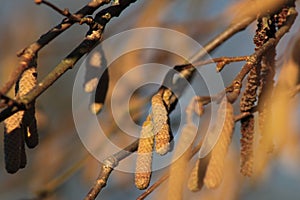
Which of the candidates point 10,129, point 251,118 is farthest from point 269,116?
point 10,129

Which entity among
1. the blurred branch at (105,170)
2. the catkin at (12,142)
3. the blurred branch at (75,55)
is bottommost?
the blurred branch at (105,170)

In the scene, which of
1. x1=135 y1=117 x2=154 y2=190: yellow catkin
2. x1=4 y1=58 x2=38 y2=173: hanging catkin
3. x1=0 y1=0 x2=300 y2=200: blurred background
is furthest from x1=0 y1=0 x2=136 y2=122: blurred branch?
x1=0 y1=0 x2=300 y2=200: blurred background

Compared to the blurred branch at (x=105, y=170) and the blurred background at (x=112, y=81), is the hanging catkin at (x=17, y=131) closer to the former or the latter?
the blurred branch at (x=105, y=170)

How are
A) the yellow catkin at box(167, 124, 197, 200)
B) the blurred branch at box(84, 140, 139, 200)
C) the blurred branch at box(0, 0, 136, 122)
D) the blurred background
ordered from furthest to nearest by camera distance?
the blurred background → the yellow catkin at box(167, 124, 197, 200) → the blurred branch at box(84, 140, 139, 200) → the blurred branch at box(0, 0, 136, 122)

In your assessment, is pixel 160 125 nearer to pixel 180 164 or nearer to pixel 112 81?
pixel 180 164

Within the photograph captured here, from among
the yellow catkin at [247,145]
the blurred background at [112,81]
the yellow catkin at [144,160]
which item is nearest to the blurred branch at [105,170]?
the yellow catkin at [144,160]

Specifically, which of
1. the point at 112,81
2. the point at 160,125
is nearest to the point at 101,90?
the point at 160,125

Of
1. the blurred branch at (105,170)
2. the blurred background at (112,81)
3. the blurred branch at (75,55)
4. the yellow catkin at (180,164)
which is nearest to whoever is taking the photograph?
the blurred branch at (75,55)

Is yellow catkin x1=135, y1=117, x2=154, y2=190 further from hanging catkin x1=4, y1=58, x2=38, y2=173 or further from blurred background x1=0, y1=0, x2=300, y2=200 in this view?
blurred background x1=0, y1=0, x2=300, y2=200
